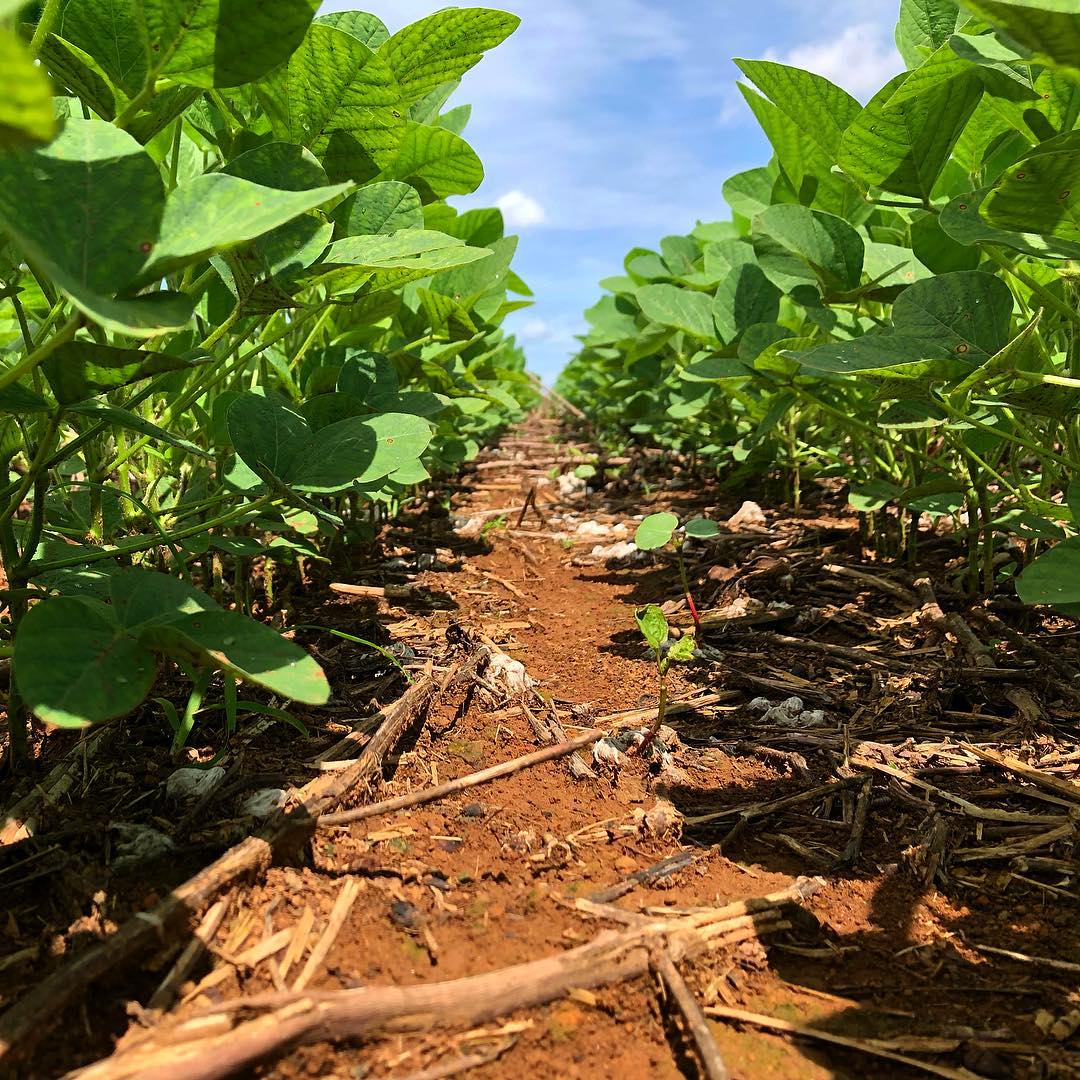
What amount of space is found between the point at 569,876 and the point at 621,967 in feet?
0.55

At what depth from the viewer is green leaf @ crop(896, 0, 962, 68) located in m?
1.46

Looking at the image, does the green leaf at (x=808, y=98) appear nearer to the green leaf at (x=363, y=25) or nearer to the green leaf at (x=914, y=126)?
the green leaf at (x=914, y=126)

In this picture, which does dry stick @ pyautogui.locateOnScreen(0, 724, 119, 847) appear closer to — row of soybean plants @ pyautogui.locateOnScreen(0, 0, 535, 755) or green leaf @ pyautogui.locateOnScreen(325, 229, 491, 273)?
row of soybean plants @ pyautogui.locateOnScreen(0, 0, 535, 755)

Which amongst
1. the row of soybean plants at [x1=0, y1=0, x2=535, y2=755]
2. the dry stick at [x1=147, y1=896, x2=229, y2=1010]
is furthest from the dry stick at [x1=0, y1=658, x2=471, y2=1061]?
the row of soybean plants at [x1=0, y1=0, x2=535, y2=755]

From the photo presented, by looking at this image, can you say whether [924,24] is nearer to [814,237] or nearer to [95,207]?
[814,237]

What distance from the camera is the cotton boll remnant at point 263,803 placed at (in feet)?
3.13

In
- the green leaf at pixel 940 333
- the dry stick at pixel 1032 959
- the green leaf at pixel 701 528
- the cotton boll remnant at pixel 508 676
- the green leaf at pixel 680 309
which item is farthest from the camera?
the green leaf at pixel 680 309

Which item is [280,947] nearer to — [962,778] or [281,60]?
[281,60]

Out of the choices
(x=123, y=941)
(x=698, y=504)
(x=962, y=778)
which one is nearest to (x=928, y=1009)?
(x=962, y=778)

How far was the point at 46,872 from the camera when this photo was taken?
84 cm

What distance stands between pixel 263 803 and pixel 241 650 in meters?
0.34

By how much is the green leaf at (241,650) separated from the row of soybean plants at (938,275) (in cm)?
72

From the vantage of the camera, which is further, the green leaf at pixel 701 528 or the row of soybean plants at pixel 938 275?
the green leaf at pixel 701 528

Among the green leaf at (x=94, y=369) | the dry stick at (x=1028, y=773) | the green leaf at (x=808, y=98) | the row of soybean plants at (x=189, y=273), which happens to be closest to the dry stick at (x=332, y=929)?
the row of soybean plants at (x=189, y=273)
